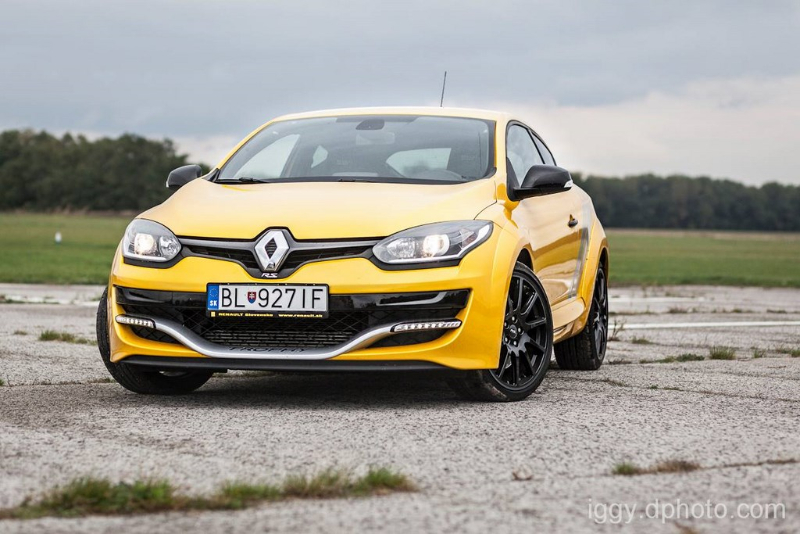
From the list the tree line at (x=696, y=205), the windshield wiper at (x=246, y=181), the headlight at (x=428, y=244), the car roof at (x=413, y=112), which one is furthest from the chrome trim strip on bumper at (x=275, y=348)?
the tree line at (x=696, y=205)

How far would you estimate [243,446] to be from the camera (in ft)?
14.3

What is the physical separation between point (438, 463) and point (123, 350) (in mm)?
2225

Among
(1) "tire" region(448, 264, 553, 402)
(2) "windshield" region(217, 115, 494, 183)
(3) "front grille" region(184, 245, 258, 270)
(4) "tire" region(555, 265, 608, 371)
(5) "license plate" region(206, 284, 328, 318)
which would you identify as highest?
(2) "windshield" region(217, 115, 494, 183)

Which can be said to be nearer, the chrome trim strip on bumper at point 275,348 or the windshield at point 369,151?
the chrome trim strip on bumper at point 275,348

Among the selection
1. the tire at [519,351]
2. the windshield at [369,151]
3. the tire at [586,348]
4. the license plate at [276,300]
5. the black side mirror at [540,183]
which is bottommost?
the tire at [586,348]

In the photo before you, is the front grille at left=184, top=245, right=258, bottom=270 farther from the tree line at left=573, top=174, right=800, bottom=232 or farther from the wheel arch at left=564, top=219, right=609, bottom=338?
the tree line at left=573, top=174, right=800, bottom=232

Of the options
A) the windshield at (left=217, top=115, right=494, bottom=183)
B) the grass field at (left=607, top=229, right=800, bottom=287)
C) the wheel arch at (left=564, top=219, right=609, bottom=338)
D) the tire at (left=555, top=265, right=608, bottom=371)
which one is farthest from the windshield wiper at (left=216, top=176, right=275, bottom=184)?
the grass field at (left=607, top=229, right=800, bottom=287)

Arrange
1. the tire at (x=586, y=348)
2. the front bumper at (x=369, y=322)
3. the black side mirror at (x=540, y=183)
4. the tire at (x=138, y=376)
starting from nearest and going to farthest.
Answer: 1. the front bumper at (x=369, y=322)
2. the tire at (x=138, y=376)
3. the black side mirror at (x=540, y=183)
4. the tire at (x=586, y=348)

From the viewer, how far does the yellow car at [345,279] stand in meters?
5.27

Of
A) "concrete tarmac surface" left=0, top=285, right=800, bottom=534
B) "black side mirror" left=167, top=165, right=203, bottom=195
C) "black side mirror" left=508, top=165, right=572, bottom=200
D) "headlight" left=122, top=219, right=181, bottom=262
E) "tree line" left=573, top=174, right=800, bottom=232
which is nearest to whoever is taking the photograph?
"concrete tarmac surface" left=0, top=285, right=800, bottom=534

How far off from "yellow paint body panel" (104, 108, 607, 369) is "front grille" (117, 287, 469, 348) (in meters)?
A: 0.04

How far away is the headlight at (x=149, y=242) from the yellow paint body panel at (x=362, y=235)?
44 mm

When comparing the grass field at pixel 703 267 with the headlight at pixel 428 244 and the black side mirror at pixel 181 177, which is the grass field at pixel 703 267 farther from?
the headlight at pixel 428 244

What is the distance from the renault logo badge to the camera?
5277 millimetres
